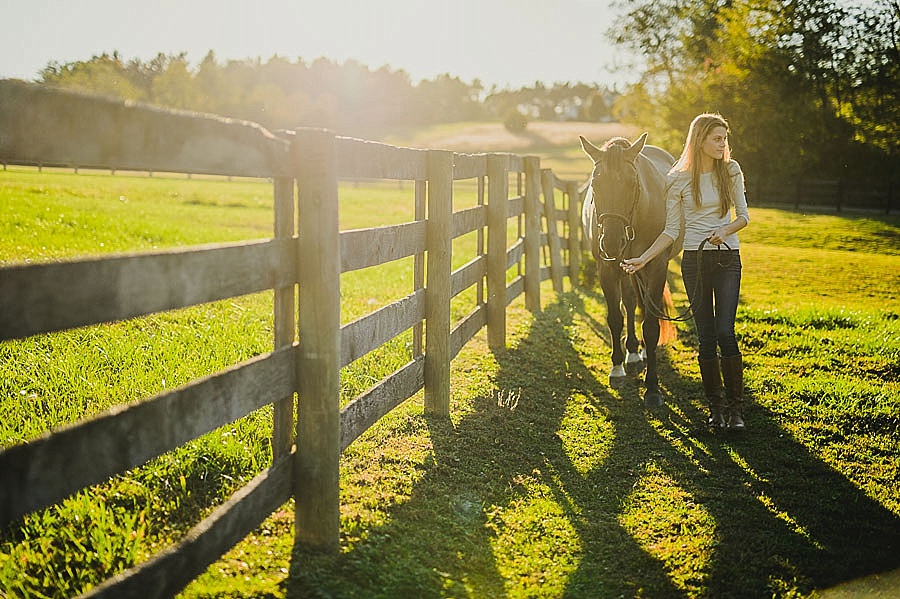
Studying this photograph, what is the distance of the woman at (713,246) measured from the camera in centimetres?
574

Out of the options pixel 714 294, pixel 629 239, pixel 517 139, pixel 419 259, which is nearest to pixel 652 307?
pixel 629 239

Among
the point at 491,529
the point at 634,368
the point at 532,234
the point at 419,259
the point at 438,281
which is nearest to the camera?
the point at 491,529

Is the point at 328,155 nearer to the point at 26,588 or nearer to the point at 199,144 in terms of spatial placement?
the point at 199,144

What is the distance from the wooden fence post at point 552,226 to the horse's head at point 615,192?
4.77 metres

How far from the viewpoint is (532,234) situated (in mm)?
10289

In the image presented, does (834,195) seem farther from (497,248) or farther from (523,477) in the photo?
(523,477)

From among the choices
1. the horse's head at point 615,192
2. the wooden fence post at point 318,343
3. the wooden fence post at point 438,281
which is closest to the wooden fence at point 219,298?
the wooden fence post at point 318,343

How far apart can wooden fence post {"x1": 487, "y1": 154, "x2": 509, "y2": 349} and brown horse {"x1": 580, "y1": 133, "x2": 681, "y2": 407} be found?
0.93 metres

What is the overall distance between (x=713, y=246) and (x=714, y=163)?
1.93ft

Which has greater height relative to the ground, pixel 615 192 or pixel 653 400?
pixel 615 192

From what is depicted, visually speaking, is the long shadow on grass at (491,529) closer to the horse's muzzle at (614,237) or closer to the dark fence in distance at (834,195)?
the horse's muzzle at (614,237)

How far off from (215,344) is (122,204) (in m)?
17.7

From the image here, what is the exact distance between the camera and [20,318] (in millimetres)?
2141

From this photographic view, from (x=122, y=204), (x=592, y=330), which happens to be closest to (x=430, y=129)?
(x=122, y=204)
